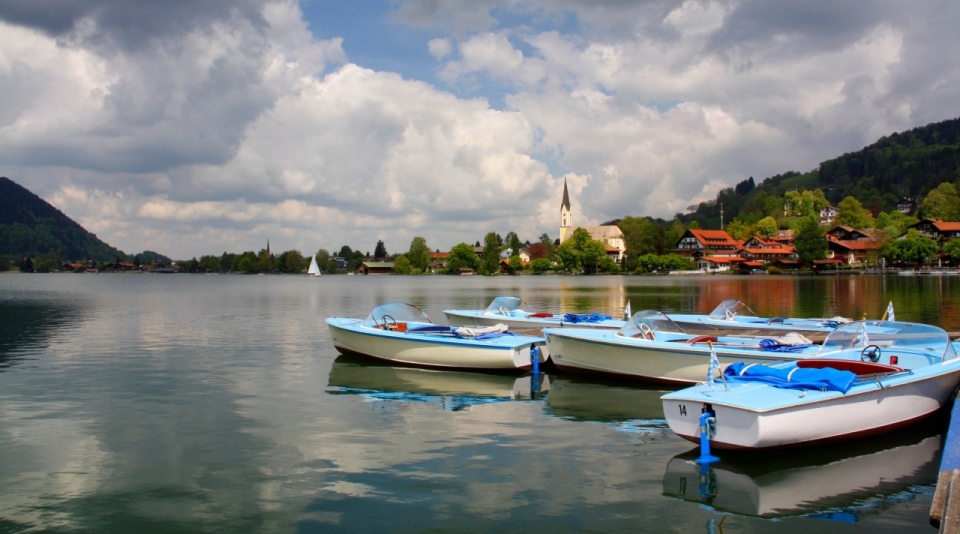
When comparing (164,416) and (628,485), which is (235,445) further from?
(628,485)

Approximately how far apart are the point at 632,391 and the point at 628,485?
7210 mm

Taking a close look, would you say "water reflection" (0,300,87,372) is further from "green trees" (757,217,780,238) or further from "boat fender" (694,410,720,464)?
"green trees" (757,217,780,238)

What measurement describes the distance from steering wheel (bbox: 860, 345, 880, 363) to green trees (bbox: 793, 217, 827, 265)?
131081 mm

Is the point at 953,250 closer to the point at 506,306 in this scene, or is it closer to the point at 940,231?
the point at 940,231

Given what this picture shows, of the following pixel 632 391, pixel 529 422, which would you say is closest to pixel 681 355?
pixel 632 391

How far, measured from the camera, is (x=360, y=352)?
2222cm

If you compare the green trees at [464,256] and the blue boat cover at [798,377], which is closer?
the blue boat cover at [798,377]

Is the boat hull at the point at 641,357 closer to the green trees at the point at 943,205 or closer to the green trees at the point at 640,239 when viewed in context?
the green trees at the point at 640,239

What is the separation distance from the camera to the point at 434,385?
58.7ft

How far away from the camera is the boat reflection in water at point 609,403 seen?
13602mm

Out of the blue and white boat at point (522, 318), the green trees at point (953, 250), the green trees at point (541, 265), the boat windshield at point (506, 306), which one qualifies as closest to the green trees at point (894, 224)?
the green trees at point (953, 250)

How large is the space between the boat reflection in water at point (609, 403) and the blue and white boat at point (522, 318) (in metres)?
4.75

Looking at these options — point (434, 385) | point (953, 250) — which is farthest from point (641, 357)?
point (953, 250)

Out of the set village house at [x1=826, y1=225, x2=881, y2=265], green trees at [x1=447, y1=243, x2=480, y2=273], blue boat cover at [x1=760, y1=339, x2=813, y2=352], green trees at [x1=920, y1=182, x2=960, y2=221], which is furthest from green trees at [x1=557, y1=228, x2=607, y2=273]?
blue boat cover at [x1=760, y1=339, x2=813, y2=352]
